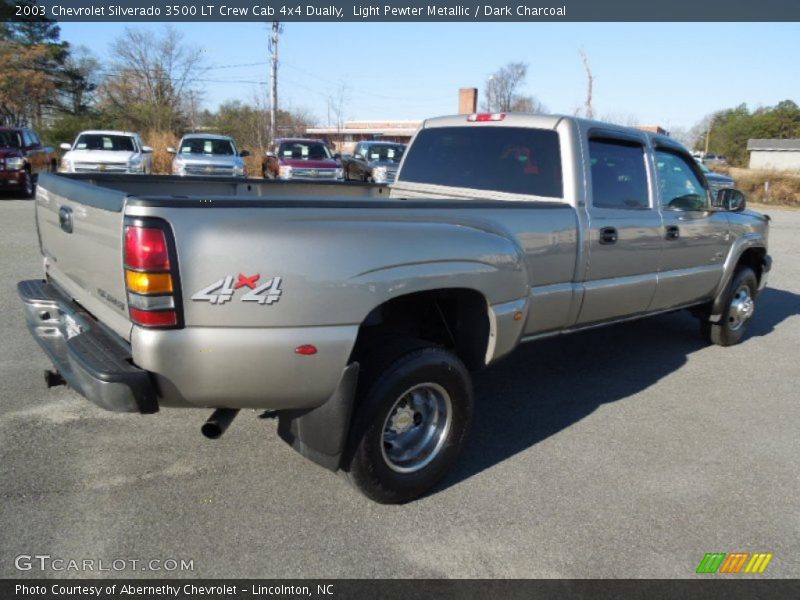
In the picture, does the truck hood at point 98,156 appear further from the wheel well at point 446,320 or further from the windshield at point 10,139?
the wheel well at point 446,320

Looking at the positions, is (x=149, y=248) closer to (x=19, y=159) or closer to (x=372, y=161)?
(x=19, y=159)

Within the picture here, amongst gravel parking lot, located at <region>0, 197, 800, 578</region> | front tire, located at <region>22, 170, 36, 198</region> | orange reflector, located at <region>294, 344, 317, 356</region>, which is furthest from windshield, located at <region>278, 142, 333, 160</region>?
orange reflector, located at <region>294, 344, 317, 356</region>

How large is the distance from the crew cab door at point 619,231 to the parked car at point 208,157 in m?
14.8

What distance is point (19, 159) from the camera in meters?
15.5

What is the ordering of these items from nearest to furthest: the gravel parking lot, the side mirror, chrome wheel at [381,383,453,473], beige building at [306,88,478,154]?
1. the gravel parking lot
2. chrome wheel at [381,383,453,473]
3. the side mirror
4. beige building at [306,88,478,154]

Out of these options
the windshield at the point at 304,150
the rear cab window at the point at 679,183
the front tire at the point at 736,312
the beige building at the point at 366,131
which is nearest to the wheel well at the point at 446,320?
the rear cab window at the point at 679,183

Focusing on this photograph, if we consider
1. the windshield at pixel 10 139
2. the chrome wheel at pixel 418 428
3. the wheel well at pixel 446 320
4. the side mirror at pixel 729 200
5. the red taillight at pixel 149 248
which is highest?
the windshield at pixel 10 139

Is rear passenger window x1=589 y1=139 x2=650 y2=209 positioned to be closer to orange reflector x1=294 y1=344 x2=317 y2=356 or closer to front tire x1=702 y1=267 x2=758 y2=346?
front tire x1=702 y1=267 x2=758 y2=346

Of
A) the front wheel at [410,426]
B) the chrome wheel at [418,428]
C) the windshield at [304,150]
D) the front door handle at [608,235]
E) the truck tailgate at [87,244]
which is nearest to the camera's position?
the truck tailgate at [87,244]

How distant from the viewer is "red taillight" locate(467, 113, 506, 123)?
15.0 feet

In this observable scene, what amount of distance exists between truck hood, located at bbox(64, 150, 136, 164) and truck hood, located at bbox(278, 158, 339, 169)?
14.2 ft

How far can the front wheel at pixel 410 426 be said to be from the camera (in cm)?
289

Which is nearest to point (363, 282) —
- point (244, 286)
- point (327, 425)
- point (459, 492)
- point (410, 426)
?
point (244, 286)

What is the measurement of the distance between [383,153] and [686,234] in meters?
17.1
